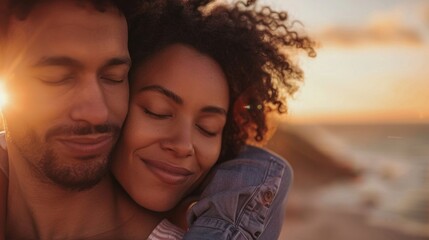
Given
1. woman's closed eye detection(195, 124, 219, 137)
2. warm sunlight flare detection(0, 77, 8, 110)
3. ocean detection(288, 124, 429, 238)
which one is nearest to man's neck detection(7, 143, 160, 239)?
warm sunlight flare detection(0, 77, 8, 110)

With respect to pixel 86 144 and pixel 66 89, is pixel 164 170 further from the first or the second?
pixel 66 89

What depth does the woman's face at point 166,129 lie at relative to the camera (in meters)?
2.70

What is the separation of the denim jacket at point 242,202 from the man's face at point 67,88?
444 millimetres

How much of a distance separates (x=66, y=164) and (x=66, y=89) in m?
0.28

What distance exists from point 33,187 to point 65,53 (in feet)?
2.09

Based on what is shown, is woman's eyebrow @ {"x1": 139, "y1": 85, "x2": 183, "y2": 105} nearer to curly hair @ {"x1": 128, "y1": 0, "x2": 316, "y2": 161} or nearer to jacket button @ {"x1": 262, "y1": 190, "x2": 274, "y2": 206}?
curly hair @ {"x1": 128, "y1": 0, "x2": 316, "y2": 161}

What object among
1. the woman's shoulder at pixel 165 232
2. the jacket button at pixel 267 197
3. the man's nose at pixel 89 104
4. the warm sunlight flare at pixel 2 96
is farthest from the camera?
the jacket button at pixel 267 197

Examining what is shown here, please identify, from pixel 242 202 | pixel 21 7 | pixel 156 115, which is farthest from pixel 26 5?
pixel 242 202

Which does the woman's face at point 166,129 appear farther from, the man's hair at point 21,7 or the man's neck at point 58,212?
the man's hair at point 21,7

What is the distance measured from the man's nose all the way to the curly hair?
43 centimetres

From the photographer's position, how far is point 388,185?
13344 mm

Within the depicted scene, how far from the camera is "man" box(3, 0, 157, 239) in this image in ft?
7.89

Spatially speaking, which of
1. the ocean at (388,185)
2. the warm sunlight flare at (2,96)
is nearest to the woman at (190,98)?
the warm sunlight flare at (2,96)

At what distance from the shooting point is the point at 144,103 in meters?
2.74
